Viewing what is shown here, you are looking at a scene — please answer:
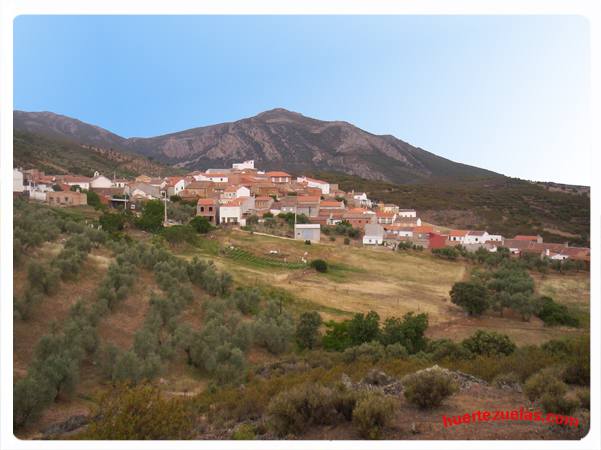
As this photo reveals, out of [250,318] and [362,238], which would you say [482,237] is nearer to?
[362,238]

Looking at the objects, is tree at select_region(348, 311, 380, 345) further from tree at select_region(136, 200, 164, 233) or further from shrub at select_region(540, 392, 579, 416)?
tree at select_region(136, 200, 164, 233)

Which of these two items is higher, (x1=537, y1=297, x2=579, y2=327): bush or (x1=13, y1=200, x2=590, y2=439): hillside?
(x1=13, y1=200, x2=590, y2=439): hillside

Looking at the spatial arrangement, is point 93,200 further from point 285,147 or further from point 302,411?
point 285,147

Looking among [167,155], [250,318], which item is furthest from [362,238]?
[167,155]

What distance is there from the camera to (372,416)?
16.2ft

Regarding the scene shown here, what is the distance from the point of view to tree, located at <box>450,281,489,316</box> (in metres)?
23.8

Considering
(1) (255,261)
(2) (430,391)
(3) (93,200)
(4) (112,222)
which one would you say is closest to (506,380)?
(2) (430,391)

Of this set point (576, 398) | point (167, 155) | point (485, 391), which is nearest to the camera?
point (576, 398)

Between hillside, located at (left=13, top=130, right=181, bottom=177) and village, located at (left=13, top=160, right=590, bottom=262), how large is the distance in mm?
10733

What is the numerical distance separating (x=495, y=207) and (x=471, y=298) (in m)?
43.5

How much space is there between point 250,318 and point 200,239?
16640 millimetres

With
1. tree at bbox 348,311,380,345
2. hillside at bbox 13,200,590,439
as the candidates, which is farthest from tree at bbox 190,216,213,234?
tree at bbox 348,311,380,345

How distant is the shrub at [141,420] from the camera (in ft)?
15.7

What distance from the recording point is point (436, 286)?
29.2 m
